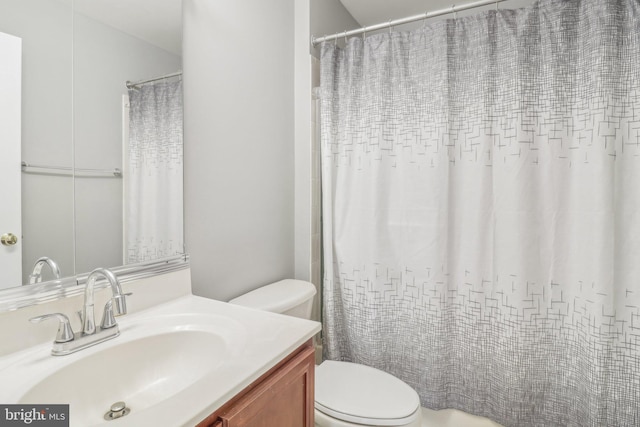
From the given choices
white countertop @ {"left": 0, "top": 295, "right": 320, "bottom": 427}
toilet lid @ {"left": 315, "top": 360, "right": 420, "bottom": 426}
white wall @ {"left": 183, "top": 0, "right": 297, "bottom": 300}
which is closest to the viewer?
white countertop @ {"left": 0, "top": 295, "right": 320, "bottom": 427}

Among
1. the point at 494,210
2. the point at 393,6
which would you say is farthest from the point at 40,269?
the point at 393,6

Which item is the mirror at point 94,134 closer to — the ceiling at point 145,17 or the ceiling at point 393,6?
the ceiling at point 145,17

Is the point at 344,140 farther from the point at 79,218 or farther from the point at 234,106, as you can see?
the point at 79,218

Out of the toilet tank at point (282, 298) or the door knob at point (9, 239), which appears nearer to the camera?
the door knob at point (9, 239)

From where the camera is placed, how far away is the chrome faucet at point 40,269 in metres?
0.84

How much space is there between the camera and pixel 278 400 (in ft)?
2.72

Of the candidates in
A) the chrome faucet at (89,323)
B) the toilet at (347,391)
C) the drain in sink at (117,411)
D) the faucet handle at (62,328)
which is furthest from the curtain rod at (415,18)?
the drain in sink at (117,411)

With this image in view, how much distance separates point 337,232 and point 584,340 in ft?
3.89

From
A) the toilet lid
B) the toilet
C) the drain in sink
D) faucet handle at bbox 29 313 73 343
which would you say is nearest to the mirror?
faucet handle at bbox 29 313 73 343

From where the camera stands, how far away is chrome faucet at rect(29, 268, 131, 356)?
796mm

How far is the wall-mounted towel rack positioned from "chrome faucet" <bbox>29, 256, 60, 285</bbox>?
0.75ft

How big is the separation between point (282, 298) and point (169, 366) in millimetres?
609

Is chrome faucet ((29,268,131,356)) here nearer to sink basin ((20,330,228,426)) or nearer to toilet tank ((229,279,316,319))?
sink basin ((20,330,228,426))

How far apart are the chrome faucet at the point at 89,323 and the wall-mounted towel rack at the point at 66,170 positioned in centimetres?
29
